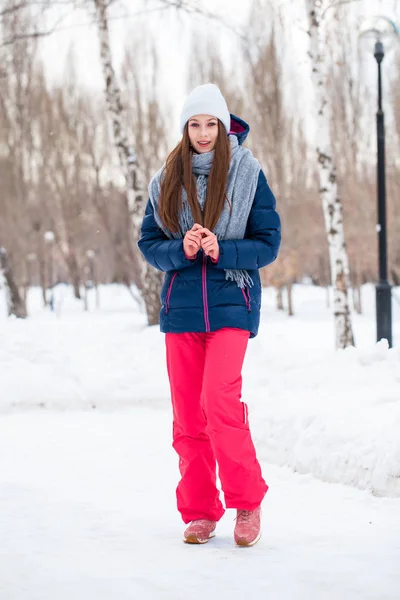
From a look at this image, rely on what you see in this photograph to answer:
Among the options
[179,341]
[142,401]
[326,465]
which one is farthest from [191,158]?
[142,401]

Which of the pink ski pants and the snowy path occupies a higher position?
the pink ski pants

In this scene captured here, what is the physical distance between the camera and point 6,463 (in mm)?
4992

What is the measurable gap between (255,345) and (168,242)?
630 cm

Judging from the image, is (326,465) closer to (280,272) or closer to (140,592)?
(140,592)

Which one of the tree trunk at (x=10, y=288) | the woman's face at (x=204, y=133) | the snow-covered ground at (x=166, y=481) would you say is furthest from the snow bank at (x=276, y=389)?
the tree trunk at (x=10, y=288)

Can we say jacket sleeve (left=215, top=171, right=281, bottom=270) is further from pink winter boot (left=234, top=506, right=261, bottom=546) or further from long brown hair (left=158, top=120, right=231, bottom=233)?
pink winter boot (left=234, top=506, right=261, bottom=546)

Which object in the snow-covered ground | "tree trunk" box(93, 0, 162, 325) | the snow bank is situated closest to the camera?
the snow-covered ground

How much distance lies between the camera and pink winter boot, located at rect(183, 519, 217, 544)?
3.14m

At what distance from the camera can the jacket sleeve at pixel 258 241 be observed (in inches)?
121

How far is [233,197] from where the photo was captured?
318 centimetres

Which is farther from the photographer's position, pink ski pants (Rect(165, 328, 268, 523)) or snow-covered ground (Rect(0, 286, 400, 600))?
pink ski pants (Rect(165, 328, 268, 523))

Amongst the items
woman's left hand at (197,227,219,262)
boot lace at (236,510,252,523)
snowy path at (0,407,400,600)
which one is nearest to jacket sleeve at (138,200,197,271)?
woman's left hand at (197,227,219,262)

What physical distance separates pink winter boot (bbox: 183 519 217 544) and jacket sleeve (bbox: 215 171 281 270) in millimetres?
1048

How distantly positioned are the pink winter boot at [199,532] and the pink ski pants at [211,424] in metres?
0.03
